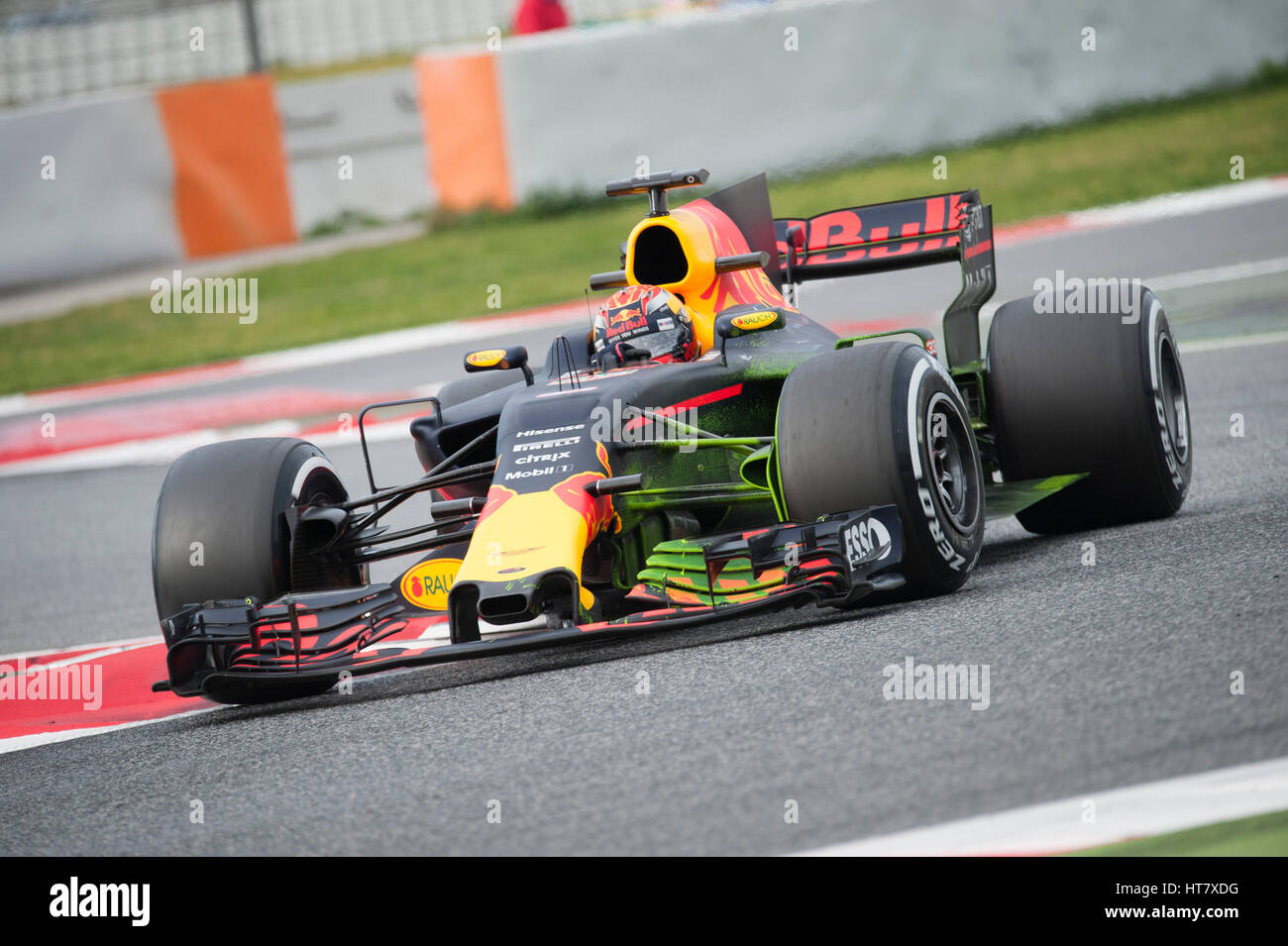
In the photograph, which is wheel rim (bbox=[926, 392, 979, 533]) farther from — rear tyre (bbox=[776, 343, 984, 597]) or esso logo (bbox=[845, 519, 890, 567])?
esso logo (bbox=[845, 519, 890, 567])

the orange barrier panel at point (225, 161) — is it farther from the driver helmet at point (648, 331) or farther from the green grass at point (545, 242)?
the driver helmet at point (648, 331)

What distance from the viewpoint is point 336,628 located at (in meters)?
6.33

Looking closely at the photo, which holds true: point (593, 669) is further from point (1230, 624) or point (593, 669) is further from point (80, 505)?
point (80, 505)

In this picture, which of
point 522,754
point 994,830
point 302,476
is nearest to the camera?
point 994,830

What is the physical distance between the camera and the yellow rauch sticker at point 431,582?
21.8 ft

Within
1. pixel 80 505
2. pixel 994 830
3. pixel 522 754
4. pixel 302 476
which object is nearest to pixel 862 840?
pixel 994 830

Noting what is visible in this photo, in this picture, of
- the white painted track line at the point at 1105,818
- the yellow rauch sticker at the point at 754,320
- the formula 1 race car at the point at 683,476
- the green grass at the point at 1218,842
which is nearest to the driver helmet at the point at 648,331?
the formula 1 race car at the point at 683,476

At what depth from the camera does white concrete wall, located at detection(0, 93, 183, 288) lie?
19438 mm

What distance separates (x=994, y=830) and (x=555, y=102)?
16288 mm
